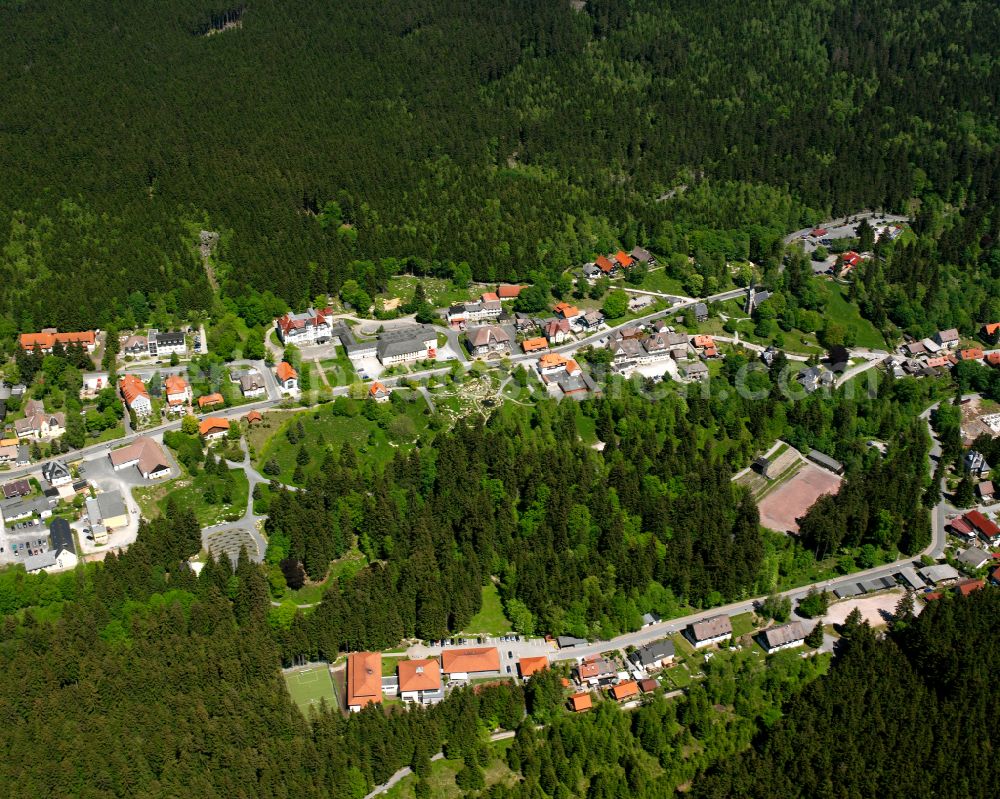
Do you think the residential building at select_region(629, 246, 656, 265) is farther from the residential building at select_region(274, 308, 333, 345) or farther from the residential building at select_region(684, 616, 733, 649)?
the residential building at select_region(684, 616, 733, 649)

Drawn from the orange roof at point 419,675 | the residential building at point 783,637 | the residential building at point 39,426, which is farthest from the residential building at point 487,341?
the residential building at point 783,637

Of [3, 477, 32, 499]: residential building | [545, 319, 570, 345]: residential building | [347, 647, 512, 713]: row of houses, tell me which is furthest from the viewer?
[545, 319, 570, 345]: residential building

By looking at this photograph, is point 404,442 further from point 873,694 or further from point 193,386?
point 873,694

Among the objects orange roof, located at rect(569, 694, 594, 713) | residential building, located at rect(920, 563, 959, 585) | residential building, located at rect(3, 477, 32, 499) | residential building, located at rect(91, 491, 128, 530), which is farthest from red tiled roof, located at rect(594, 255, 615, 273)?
residential building, located at rect(3, 477, 32, 499)

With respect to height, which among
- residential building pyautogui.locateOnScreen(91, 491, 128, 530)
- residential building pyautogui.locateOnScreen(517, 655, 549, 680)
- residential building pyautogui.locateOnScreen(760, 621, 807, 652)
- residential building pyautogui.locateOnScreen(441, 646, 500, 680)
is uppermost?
residential building pyautogui.locateOnScreen(91, 491, 128, 530)

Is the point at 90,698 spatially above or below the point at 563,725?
above

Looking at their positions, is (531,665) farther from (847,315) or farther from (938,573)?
(847,315)

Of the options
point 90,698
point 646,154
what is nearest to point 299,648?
point 90,698
